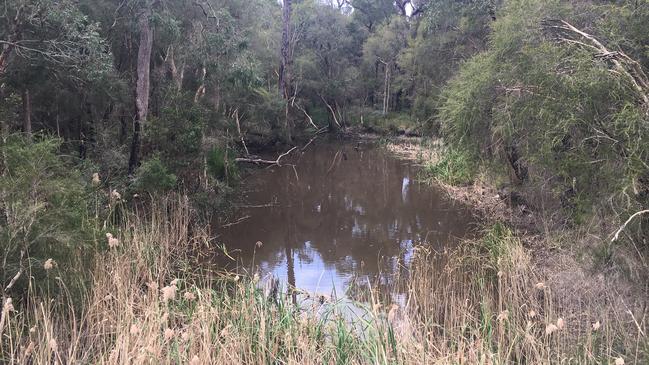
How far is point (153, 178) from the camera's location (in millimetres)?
8852

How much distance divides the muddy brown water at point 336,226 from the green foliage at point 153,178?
5.22ft

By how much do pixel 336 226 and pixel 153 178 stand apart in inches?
188

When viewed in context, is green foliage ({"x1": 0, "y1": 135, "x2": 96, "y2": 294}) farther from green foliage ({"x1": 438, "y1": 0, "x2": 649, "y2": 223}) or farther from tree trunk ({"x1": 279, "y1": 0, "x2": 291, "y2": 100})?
tree trunk ({"x1": 279, "y1": 0, "x2": 291, "y2": 100})

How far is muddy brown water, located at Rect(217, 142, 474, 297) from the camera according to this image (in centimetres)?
884

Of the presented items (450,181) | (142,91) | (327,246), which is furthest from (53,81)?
(450,181)

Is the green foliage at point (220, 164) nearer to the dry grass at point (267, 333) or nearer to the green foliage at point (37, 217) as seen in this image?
the dry grass at point (267, 333)

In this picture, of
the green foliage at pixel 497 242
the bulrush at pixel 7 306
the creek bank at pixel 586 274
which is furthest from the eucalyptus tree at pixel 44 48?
the creek bank at pixel 586 274

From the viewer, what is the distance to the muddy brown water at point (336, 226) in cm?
884

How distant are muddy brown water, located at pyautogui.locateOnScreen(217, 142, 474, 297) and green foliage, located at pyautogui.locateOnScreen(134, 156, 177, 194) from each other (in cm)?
159

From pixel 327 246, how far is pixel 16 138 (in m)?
6.22

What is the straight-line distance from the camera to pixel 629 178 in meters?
5.18

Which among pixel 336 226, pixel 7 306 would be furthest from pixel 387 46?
pixel 7 306

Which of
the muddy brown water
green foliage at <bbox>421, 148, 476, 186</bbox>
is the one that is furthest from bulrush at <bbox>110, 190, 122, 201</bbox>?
green foliage at <bbox>421, 148, 476, 186</bbox>

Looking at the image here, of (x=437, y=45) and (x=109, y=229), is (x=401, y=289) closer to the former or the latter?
(x=109, y=229)
